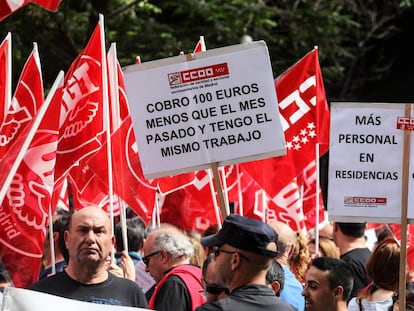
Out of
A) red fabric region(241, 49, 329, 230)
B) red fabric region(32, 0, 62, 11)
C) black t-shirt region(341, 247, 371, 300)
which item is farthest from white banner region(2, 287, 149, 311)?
red fabric region(241, 49, 329, 230)

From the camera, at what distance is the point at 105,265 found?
253 inches

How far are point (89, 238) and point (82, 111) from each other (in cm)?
222

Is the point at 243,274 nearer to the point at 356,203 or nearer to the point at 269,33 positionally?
the point at 356,203

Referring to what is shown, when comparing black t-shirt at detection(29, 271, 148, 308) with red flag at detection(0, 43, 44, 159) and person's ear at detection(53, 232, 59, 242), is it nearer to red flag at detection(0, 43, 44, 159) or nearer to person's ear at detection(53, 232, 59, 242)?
→ red flag at detection(0, 43, 44, 159)

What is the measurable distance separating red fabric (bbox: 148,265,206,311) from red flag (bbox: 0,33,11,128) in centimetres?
244

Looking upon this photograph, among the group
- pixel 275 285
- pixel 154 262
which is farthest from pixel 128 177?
pixel 275 285

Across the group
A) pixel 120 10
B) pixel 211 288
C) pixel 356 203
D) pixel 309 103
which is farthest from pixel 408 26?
pixel 211 288

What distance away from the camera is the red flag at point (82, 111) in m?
8.34

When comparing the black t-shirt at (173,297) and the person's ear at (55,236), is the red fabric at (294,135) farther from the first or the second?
the black t-shirt at (173,297)

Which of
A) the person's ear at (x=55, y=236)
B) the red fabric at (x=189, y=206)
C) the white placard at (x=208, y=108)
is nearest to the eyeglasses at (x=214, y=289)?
the white placard at (x=208, y=108)

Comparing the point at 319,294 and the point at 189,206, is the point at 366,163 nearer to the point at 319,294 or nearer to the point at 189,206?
the point at 319,294

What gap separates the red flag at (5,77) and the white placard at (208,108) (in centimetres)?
260

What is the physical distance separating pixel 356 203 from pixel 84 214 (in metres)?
1.68

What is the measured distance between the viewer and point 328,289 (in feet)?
20.6
